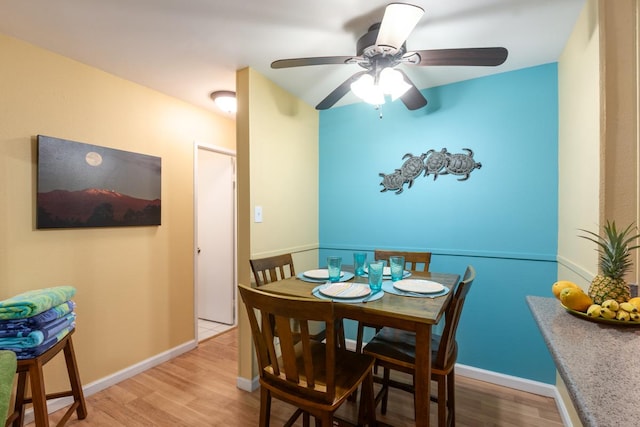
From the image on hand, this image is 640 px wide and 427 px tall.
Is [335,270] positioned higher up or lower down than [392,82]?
lower down

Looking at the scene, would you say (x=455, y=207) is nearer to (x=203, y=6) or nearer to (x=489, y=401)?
(x=489, y=401)

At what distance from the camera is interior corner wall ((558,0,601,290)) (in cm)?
138

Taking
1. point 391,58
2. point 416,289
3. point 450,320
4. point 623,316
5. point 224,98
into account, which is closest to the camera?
point 623,316

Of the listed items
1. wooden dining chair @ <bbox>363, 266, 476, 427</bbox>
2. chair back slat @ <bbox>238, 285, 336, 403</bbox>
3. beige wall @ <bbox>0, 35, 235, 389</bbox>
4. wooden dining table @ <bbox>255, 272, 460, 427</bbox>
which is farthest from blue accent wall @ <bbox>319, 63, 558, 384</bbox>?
beige wall @ <bbox>0, 35, 235, 389</bbox>

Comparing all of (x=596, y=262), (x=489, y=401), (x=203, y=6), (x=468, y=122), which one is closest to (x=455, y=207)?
(x=468, y=122)

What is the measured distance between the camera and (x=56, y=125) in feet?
6.19

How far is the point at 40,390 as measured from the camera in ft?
4.60

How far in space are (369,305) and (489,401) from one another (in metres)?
1.45

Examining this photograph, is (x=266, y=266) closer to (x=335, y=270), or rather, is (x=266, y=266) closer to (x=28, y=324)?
(x=335, y=270)

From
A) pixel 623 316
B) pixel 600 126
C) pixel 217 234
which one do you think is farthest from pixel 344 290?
pixel 217 234

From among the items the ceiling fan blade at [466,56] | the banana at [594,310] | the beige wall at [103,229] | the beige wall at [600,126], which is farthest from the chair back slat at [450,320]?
the beige wall at [103,229]

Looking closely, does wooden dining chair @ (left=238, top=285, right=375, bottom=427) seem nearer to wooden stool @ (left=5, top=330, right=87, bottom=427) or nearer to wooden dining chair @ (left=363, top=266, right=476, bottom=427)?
wooden dining chair @ (left=363, top=266, right=476, bottom=427)

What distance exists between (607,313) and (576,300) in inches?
3.3

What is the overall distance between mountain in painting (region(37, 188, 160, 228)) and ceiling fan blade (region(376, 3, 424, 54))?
7.04 ft
